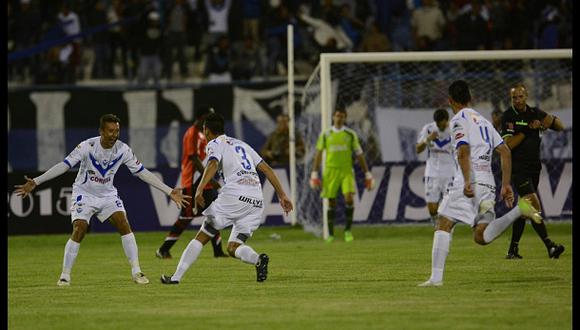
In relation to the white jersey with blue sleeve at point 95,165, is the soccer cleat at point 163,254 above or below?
below

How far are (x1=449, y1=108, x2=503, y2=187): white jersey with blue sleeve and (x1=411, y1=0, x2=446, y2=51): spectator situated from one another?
15.2m

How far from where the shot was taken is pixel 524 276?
44.6 ft

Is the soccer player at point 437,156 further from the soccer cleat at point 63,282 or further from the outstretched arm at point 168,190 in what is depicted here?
Result: the soccer cleat at point 63,282

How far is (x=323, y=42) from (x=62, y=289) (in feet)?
51.4

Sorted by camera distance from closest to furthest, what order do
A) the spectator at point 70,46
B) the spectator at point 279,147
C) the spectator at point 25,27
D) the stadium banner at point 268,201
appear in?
the stadium banner at point 268,201, the spectator at point 279,147, the spectator at point 70,46, the spectator at point 25,27

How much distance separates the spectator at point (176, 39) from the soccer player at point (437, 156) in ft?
29.9

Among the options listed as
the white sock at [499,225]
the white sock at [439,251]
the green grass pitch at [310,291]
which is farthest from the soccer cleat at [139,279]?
the white sock at [499,225]

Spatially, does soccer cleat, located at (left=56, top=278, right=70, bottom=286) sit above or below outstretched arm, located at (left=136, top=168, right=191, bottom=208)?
below

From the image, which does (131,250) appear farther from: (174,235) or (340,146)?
(340,146)

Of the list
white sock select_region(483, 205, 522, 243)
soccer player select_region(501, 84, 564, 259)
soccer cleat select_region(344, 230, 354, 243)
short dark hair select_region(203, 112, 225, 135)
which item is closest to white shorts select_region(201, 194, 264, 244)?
short dark hair select_region(203, 112, 225, 135)

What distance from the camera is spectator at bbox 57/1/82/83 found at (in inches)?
1113

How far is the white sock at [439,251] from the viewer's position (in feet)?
40.4

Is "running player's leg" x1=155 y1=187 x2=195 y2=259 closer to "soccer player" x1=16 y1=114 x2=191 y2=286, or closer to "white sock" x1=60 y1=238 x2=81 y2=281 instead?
"soccer player" x1=16 y1=114 x2=191 y2=286

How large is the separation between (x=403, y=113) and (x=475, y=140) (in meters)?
12.0
